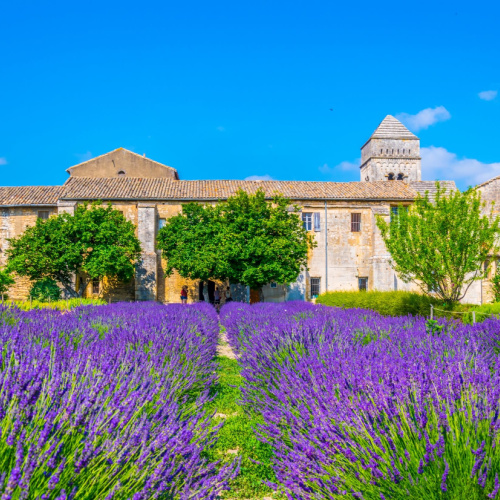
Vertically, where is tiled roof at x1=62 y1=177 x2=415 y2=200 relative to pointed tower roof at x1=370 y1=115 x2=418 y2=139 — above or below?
below

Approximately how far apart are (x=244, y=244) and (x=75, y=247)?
805 cm

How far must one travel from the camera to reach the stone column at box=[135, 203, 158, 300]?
943 inches

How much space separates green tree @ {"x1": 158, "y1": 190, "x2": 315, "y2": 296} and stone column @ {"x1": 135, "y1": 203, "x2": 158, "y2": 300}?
2240 mm

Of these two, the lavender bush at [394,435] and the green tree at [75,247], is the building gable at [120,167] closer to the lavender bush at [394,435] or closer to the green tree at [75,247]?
the green tree at [75,247]

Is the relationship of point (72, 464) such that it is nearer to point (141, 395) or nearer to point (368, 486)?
point (141, 395)

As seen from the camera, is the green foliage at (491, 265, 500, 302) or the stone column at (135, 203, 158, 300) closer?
the green foliage at (491, 265, 500, 302)

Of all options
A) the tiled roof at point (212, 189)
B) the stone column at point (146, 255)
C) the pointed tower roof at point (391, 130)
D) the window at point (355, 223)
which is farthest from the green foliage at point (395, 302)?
the pointed tower roof at point (391, 130)

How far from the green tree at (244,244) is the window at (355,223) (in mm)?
5335

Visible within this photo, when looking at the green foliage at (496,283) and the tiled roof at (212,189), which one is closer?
the green foliage at (496,283)

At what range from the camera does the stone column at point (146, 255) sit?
2395 centimetres

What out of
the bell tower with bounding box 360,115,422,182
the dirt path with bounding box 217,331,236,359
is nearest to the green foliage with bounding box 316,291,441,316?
the dirt path with bounding box 217,331,236,359

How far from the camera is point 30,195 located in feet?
85.0

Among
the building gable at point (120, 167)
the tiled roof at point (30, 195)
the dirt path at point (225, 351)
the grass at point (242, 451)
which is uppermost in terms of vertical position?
the building gable at point (120, 167)

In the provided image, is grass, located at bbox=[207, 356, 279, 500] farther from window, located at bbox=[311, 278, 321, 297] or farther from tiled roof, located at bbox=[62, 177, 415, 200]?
tiled roof, located at bbox=[62, 177, 415, 200]
